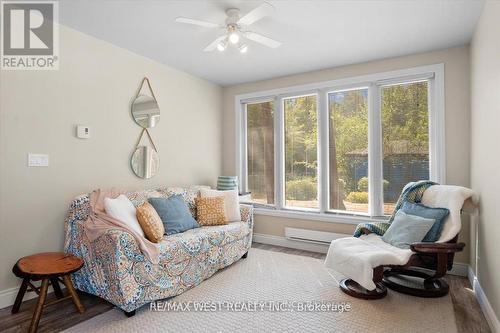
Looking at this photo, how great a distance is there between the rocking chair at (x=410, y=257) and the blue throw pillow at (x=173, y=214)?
1574mm

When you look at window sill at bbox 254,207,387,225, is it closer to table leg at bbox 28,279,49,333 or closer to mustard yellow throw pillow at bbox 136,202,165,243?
mustard yellow throw pillow at bbox 136,202,165,243

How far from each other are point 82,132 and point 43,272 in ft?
4.70

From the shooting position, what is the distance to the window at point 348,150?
13.0 feet

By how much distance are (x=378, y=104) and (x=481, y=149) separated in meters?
1.39

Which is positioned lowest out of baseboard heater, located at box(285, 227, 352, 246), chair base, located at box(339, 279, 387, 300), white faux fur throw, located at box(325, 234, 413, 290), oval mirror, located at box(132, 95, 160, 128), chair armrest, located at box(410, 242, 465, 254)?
chair base, located at box(339, 279, 387, 300)

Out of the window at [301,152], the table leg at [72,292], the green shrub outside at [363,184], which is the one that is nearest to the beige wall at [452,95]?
the window at [301,152]

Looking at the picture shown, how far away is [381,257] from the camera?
250 centimetres

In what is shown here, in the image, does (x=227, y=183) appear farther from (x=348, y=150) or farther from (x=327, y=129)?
(x=348, y=150)

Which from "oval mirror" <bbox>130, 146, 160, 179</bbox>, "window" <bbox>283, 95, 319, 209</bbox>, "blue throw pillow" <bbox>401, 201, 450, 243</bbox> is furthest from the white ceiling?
"blue throw pillow" <bbox>401, 201, 450, 243</bbox>

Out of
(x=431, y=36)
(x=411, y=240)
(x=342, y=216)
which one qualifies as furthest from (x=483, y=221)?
(x=431, y=36)

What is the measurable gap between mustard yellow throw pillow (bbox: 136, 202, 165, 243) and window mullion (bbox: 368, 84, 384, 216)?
2693 millimetres

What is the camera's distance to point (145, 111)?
365 cm

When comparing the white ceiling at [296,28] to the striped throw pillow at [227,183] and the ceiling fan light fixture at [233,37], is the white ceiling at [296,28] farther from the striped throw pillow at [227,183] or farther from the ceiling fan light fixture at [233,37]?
the striped throw pillow at [227,183]

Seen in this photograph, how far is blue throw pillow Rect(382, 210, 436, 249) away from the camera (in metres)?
2.77
